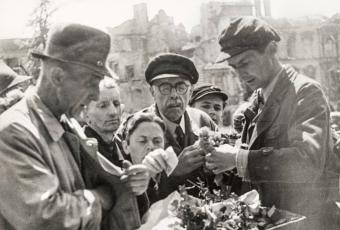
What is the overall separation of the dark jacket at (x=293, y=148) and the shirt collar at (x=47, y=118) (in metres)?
1.78

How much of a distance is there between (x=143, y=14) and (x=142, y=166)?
30.1m

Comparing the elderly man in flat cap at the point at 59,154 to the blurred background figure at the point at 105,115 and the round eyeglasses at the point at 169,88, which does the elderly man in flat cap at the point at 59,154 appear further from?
→ the blurred background figure at the point at 105,115

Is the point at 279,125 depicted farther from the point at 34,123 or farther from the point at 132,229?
the point at 34,123

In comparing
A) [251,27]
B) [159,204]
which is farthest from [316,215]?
[251,27]

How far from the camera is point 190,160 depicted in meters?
3.80

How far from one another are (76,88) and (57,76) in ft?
0.42

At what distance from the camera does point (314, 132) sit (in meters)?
3.46

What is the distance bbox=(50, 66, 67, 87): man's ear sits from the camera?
99.4 inches

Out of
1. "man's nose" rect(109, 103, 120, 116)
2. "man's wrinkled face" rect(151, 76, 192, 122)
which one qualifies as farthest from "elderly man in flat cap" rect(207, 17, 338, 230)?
"man's nose" rect(109, 103, 120, 116)

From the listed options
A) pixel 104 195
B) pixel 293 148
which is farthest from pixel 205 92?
pixel 104 195

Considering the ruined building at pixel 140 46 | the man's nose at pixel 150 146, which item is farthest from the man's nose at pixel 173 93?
the ruined building at pixel 140 46

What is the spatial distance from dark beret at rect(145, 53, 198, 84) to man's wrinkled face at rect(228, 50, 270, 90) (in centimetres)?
52

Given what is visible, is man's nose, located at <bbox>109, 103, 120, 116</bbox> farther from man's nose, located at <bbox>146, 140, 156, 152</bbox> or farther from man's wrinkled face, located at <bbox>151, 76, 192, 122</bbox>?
man's nose, located at <bbox>146, 140, 156, 152</bbox>

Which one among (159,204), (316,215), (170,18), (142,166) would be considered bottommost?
(316,215)
